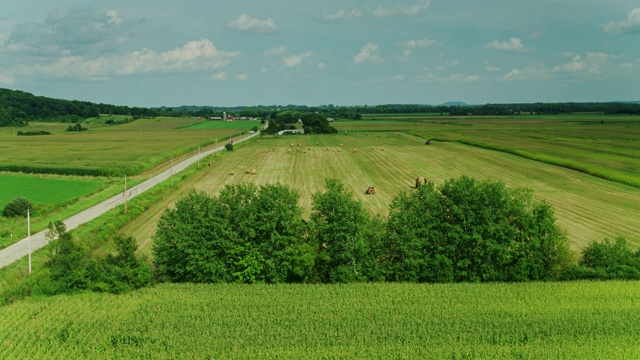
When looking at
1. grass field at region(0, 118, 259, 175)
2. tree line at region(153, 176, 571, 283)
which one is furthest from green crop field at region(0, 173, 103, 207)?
tree line at region(153, 176, 571, 283)

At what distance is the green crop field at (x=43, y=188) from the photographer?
201 ft

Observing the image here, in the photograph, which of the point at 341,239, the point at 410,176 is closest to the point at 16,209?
the point at 341,239

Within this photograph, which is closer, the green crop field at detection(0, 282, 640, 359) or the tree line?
the green crop field at detection(0, 282, 640, 359)

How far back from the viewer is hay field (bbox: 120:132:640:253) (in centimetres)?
4925

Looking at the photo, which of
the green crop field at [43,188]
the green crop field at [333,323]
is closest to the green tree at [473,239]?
the green crop field at [333,323]

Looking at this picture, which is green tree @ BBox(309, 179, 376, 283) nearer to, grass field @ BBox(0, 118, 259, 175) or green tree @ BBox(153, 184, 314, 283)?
green tree @ BBox(153, 184, 314, 283)

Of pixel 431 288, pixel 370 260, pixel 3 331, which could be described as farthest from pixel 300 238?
pixel 3 331

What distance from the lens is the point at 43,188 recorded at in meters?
68.7

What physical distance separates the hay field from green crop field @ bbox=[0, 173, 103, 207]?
12200mm

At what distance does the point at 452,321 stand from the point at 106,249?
27.1 m

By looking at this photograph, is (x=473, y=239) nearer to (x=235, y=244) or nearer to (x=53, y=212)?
(x=235, y=244)

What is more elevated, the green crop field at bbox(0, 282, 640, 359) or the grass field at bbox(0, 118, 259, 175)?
the grass field at bbox(0, 118, 259, 175)

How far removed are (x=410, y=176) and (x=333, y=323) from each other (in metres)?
52.4

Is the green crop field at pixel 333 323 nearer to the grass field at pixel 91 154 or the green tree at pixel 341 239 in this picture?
the green tree at pixel 341 239
